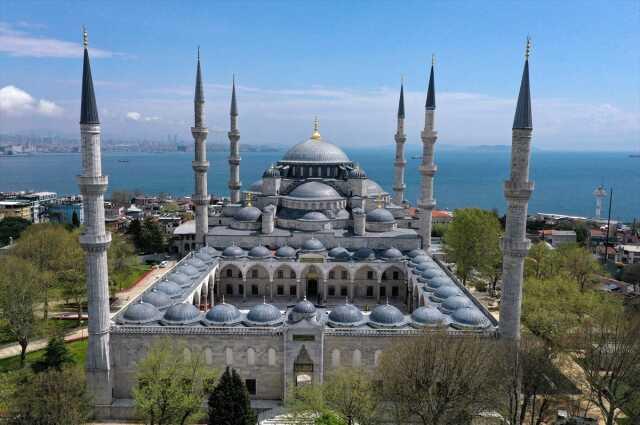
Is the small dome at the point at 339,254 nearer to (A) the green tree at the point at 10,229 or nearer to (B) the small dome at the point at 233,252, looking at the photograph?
(B) the small dome at the point at 233,252

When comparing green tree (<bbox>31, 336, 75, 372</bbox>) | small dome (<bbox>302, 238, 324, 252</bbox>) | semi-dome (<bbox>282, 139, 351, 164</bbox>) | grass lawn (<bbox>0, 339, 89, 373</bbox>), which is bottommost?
grass lawn (<bbox>0, 339, 89, 373</bbox>)

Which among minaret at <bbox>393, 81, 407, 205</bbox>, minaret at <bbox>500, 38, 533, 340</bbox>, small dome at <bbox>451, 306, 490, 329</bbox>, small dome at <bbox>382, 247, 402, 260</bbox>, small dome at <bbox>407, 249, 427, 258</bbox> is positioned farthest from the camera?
minaret at <bbox>393, 81, 407, 205</bbox>

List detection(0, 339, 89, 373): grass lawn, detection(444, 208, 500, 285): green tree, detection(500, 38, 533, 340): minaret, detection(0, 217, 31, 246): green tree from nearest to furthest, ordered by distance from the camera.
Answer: detection(500, 38, 533, 340): minaret → detection(0, 339, 89, 373): grass lawn → detection(444, 208, 500, 285): green tree → detection(0, 217, 31, 246): green tree

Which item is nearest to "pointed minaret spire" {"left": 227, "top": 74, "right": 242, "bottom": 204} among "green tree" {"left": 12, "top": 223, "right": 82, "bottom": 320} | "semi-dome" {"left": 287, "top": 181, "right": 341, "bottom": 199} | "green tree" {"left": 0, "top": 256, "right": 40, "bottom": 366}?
"semi-dome" {"left": 287, "top": 181, "right": 341, "bottom": 199}

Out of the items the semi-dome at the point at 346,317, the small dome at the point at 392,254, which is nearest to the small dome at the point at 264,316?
the semi-dome at the point at 346,317

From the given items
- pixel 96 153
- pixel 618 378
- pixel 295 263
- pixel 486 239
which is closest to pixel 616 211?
pixel 486 239

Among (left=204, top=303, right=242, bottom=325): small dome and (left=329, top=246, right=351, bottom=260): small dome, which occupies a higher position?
(left=329, top=246, right=351, bottom=260): small dome

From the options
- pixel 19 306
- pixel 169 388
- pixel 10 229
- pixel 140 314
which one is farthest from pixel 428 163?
pixel 10 229

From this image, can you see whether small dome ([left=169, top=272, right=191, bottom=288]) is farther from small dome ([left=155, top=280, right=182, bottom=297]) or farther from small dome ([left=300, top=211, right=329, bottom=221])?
small dome ([left=300, top=211, right=329, bottom=221])
